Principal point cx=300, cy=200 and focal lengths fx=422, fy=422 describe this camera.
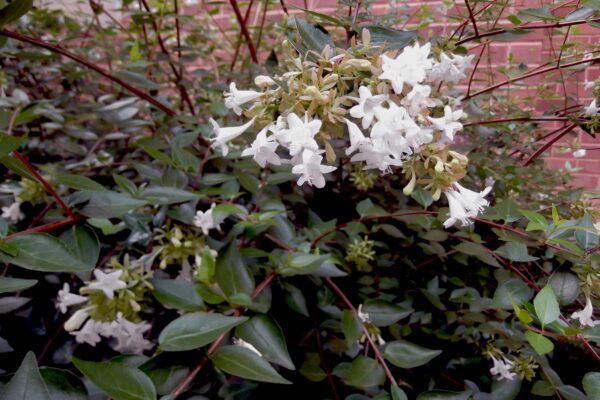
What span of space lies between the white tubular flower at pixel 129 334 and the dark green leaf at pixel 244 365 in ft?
0.73

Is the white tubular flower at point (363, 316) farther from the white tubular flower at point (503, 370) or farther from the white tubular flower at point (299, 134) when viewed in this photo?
the white tubular flower at point (299, 134)

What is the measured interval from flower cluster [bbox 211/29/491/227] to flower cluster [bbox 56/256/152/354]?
1.03 ft

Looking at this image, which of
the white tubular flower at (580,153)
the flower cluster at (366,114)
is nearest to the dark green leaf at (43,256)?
the flower cluster at (366,114)

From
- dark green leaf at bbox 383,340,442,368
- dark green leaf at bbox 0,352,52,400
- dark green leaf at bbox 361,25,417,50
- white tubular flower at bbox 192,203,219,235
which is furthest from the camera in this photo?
white tubular flower at bbox 192,203,219,235

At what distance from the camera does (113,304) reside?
24.6 inches

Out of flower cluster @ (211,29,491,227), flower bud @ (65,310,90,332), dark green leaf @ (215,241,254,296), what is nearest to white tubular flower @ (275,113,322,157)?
flower cluster @ (211,29,491,227)

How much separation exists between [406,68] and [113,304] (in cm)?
52

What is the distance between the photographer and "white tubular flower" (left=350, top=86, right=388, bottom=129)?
1.26 feet

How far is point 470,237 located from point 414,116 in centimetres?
30

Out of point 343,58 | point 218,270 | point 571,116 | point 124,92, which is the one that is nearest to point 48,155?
point 124,92

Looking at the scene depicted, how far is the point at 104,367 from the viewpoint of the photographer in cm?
42

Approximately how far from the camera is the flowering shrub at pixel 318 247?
42cm

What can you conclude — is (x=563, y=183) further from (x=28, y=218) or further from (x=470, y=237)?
(x=28, y=218)

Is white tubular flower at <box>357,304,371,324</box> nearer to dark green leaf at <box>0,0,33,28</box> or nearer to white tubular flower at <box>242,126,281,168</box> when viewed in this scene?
white tubular flower at <box>242,126,281,168</box>
